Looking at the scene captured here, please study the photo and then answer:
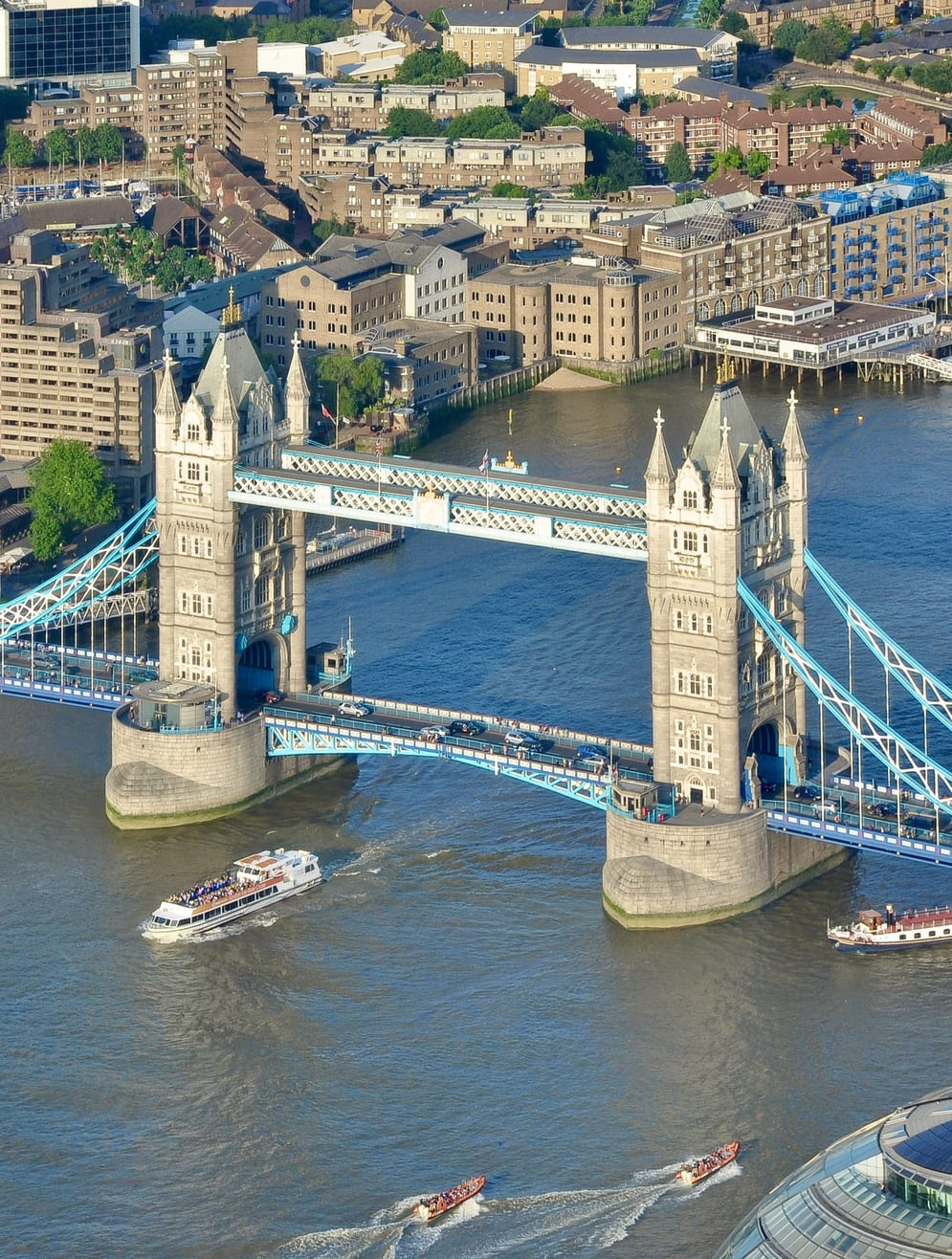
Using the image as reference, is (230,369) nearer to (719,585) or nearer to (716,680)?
(719,585)

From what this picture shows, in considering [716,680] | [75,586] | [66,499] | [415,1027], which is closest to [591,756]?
[716,680]

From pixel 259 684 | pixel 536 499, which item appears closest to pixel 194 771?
pixel 259 684

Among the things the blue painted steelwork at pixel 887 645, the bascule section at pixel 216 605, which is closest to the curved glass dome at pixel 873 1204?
the blue painted steelwork at pixel 887 645

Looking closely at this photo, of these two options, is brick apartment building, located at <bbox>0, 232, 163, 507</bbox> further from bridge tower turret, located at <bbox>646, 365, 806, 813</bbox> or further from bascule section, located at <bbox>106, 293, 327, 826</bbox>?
bridge tower turret, located at <bbox>646, 365, 806, 813</bbox>

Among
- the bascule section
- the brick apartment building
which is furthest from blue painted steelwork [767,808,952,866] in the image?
the brick apartment building

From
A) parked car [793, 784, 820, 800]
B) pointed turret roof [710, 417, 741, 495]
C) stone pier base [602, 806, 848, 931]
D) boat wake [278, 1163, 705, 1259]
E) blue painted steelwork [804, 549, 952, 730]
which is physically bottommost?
boat wake [278, 1163, 705, 1259]

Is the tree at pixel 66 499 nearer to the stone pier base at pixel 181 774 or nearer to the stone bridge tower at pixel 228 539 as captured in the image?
the stone bridge tower at pixel 228 539
